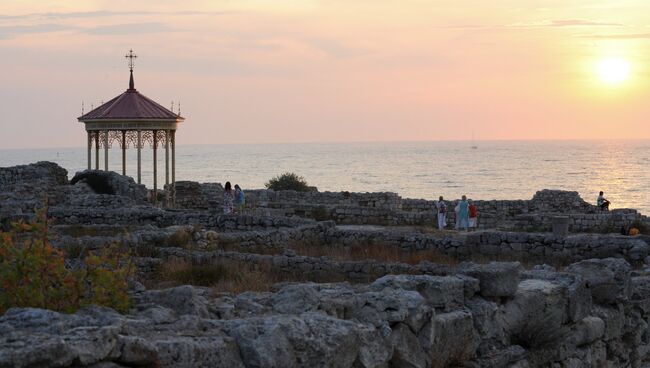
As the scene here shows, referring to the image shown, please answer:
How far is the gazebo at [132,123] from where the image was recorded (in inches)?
1406

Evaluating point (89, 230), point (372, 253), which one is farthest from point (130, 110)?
point (372, 253)

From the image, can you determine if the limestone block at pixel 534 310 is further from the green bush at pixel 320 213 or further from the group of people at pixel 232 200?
the green bush at pixel 320 213

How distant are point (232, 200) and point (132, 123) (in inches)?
255

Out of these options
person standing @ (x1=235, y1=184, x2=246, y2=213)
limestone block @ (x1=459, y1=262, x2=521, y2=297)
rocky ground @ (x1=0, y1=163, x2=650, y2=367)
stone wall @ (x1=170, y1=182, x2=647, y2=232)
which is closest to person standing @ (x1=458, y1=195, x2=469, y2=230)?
stone wall @ (x1=170, y1=182, x2=647, y2=232)

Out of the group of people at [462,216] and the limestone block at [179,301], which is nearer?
the limestone block at [179,301]

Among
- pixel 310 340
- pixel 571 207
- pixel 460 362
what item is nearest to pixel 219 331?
pixel 310 340

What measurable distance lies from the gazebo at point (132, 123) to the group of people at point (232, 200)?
4.58 meters

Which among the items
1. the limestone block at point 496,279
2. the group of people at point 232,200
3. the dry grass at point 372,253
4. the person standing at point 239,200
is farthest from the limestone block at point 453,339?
the person standing at point 239,200

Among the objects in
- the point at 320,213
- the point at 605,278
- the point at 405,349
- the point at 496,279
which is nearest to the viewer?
the point at 405,349

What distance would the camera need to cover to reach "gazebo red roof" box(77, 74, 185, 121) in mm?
35737

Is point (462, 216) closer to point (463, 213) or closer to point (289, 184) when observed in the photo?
point (463, 213)

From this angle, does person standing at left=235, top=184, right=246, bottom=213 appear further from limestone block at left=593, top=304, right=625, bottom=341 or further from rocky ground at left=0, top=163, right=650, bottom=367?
limestone block at left=593, top=304, right=625, bottom=341

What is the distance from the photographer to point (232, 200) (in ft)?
104

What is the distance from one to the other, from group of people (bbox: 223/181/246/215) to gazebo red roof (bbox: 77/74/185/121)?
5484 mm
